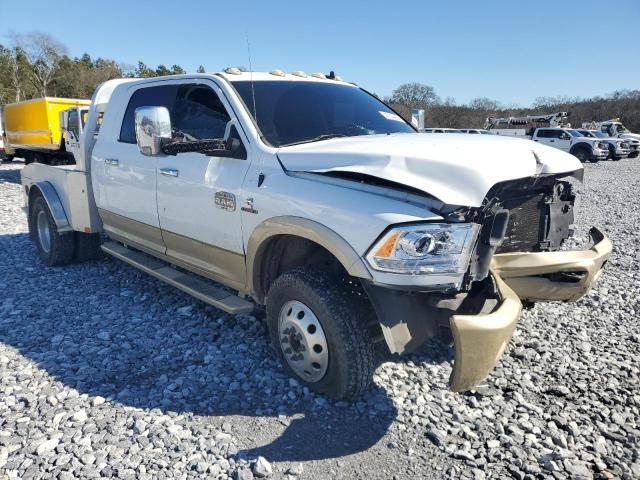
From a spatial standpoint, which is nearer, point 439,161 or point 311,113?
point 439,161

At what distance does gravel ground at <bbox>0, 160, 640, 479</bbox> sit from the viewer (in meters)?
2.59

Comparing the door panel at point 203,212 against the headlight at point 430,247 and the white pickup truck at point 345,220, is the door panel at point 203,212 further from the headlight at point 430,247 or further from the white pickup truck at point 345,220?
the headlight at point 430,247

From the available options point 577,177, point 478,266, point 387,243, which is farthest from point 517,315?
point 577,177

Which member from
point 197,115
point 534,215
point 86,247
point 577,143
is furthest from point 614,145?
point 197,115

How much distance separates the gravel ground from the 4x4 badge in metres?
1.10

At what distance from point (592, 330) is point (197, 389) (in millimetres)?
3211

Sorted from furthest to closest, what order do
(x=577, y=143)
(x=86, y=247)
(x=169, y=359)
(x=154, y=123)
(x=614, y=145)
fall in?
(x=614, y=145) < (x=577, y=143) < (x=86, y=247) < (x=169, y=359) < (x=154, y=123)

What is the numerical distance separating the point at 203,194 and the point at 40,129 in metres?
14.6

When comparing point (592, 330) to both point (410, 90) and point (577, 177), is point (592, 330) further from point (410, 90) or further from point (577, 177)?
point (410, 90)

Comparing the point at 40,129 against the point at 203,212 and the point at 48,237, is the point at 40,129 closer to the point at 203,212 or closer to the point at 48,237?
the point at 48,237

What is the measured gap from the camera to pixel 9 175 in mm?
16562

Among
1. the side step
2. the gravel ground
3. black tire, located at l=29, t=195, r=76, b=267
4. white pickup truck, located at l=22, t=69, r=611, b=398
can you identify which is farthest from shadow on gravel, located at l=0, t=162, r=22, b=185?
white pickup truck, located at l=22, t=69, r=611, b=398

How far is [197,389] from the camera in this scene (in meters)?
3.28

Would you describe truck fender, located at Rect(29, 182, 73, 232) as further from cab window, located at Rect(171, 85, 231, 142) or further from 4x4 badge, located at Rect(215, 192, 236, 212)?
4x4 badge, located at Rect(215, 192, 236, 212)
